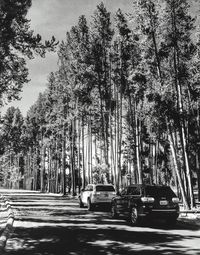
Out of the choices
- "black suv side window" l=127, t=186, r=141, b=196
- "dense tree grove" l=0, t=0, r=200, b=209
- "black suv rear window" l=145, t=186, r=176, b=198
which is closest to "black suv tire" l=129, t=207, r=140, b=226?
"black suv side window" l=127, t=186, r=141, b=196

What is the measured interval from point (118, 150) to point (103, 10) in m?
13.4

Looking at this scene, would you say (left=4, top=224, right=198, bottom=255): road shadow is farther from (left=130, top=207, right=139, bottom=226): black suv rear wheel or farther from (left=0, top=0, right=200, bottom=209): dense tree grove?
(left=0, top=0, right=200, bottom=209): dense tree grove

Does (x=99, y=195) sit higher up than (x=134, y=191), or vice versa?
(x=134, y=191)

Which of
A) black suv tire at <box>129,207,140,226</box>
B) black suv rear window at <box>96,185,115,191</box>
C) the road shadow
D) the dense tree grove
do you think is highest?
the dense tree grove

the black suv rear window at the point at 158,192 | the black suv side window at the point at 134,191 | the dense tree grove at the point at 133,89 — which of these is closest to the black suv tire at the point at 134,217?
the black suv side window at the point at 134,191

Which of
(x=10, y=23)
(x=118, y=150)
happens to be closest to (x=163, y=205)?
(x=10, y=23)

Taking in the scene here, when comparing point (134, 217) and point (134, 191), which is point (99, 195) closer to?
point (134, 191)

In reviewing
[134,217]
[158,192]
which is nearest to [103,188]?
[134,217]

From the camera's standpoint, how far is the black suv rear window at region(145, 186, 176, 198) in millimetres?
12496

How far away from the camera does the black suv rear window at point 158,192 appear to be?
12.5m

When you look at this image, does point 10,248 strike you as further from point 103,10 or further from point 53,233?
point 103,10

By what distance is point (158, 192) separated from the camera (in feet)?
41.3

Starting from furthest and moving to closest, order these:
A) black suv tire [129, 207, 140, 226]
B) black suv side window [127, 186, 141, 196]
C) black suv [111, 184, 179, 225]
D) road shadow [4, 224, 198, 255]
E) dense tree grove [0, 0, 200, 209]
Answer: dense tree grove [0, 0, 200, 209]
black suv side window [127, 186, 141, 196]
black suv tire [129, 207, 140, 226]
black suv [111, 184, 179, 225]
road shadow [4, 224, 198, 255]

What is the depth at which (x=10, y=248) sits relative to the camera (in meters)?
8.22
